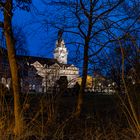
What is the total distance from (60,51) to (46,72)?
2965 millimetres

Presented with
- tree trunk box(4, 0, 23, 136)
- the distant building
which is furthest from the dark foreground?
the distant building

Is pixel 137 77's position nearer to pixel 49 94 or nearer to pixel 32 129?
pixel 32 129

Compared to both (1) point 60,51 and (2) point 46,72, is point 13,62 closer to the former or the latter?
(2) point 46,72

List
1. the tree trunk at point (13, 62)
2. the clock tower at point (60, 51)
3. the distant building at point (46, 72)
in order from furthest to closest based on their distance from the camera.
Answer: the clock tower at point (60, 51) → the distant building at point (46, 72) → the tree trunk at point (13, 62)

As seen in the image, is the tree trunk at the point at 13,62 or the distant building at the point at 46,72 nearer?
the tree trunk at the point at 13,62

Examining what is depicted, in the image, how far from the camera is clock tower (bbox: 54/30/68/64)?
17.2 meters

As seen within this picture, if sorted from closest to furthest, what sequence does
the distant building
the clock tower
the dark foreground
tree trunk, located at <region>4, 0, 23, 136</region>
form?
the dark foreground < tree trunk, located at <region>4, 0, 23, 136</region> < the distant building < the clock tower

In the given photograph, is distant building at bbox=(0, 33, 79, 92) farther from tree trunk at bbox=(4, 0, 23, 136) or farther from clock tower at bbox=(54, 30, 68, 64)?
tree trunk at bbox=(4, 0, 23, 136)

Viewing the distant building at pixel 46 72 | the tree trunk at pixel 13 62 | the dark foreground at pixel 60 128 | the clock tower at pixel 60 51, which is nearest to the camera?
the dark foreground at pixel 60 128

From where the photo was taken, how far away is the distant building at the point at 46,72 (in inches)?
555

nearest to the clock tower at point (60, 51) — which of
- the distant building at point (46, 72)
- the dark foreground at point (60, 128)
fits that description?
the distant building at point (46, 72)

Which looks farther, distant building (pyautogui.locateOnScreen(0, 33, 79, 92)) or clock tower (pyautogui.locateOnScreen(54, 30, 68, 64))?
clock tower (pyautogui.locateOnScreen(54, 30, 68, 64))

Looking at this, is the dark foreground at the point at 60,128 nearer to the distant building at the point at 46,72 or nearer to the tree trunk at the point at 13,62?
the tree trunk at the point at 13,62

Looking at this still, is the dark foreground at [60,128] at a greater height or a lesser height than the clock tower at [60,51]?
lesser
